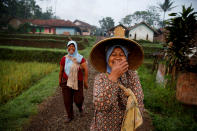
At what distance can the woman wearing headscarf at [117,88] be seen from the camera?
1075mm

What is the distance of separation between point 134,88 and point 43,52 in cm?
992

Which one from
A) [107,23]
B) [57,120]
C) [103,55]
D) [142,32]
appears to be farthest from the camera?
[107,23]

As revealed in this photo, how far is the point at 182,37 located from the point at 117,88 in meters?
3.72

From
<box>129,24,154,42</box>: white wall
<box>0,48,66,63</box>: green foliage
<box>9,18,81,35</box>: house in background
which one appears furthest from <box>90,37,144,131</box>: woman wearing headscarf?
<box>129,24,154,42</box>: white wall

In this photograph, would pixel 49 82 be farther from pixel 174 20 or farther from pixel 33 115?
pixel 174 20

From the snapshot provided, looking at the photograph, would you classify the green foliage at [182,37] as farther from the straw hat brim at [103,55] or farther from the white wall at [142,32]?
the white wall at [142,32]

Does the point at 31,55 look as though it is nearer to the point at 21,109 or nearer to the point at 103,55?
the point at 21,109

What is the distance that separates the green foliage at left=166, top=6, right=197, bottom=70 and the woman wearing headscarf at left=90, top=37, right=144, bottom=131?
316 cm

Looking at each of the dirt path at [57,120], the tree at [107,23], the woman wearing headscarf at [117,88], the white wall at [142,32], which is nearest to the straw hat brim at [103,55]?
the woman wearing headscarf at [117,88]

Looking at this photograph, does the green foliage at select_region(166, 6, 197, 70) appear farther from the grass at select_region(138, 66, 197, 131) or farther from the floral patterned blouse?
the floral patterned blouse

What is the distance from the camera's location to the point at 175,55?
3998 mm

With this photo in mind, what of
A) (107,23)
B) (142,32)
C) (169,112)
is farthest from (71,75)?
(107,23)

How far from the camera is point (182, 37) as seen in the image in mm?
3820

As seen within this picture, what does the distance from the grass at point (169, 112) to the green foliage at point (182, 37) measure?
1040 mm
